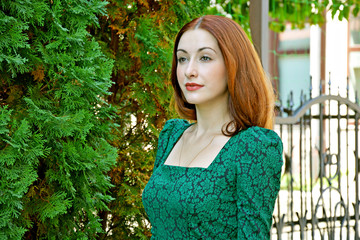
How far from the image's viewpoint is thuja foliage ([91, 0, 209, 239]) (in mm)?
3355

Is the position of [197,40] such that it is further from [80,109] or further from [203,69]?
[80,109]

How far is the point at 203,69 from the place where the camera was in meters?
1.93

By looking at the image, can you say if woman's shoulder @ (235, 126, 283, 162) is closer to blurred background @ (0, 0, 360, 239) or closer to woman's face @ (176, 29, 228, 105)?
woman's face @ (176, 29, 228, 105)

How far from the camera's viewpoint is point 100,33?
11.3 ft

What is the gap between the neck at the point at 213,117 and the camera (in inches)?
79.0

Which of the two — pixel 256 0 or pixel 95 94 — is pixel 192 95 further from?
pixel 256 0

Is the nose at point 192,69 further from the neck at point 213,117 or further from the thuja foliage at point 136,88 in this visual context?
the thuja foliage at point 136,88

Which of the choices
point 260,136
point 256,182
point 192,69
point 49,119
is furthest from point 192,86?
point 49,119

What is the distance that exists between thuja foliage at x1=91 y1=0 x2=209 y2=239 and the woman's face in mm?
1344

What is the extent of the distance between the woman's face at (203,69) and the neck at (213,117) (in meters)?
0.03

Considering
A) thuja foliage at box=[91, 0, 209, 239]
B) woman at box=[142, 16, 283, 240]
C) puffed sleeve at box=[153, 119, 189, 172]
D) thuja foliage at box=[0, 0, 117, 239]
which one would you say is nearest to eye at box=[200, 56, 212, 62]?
woman at box=[142, 16, 283, 240]

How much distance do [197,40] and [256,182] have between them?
1.76ft

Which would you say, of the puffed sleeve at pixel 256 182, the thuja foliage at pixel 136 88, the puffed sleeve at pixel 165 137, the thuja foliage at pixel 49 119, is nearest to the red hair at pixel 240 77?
the puffed sleeve at pixel 256 182

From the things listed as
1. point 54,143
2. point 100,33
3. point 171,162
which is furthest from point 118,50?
point 171,162
